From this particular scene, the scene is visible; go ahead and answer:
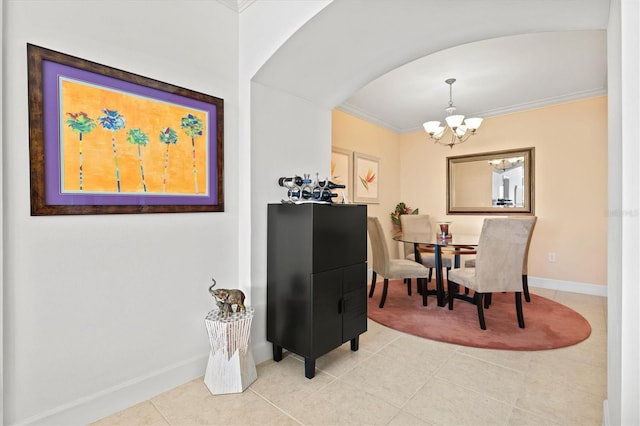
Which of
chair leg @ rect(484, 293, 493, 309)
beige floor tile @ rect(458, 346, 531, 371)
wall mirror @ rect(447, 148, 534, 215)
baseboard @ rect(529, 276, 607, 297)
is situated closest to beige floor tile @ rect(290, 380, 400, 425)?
beige floor tile @ rect(458, 346, 531, 371)

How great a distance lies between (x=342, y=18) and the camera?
5.89ft

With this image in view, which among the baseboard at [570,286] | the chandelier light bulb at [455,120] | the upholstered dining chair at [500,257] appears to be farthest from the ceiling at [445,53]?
the baseboard at [570,286]

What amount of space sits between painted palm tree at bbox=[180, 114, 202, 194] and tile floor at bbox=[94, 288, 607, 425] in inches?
50.3

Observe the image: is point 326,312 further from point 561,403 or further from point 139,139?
point 139,139

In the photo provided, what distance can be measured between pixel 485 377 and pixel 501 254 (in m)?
1.17

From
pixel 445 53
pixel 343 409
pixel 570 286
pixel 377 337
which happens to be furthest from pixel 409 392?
pixel 570 286

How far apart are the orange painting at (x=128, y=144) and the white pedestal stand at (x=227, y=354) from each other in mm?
813

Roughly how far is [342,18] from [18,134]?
5.53ft

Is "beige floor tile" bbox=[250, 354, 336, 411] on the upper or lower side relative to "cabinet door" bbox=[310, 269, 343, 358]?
lower

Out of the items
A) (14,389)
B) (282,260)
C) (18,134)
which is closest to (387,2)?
(282,260)

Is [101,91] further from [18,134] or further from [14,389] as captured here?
[14,389]

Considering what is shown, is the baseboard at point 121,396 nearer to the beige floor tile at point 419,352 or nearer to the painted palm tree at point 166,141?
the painted palm tree at point 166,141

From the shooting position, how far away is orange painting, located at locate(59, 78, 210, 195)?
1498mm

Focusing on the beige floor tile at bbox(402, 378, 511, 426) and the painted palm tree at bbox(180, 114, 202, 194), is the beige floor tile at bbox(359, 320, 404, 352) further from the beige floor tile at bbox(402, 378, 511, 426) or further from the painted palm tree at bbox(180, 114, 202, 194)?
the painted palm tree at bbox(180, 114, 202, 194)
